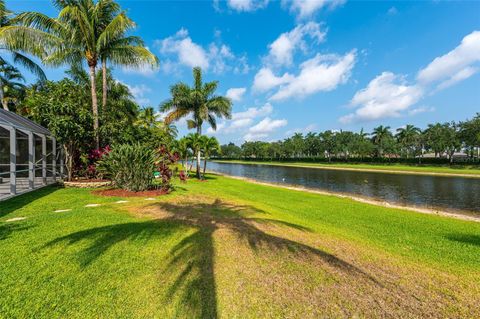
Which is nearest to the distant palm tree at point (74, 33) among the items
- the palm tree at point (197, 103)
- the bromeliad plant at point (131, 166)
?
the bromeliad plant at point (131, 166)

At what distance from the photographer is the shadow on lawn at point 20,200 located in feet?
22.8

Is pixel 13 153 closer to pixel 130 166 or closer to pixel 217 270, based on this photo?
pixel 130 166

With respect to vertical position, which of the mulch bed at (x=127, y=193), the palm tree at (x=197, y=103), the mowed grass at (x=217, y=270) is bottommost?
the mowed grass at (x=217, y=270)

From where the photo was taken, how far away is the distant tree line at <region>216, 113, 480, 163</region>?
156 ft

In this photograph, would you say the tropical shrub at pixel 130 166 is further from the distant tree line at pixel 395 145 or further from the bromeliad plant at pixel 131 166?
the distant tree line at pixel 395 145

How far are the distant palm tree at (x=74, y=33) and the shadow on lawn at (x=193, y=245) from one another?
9.64 meters

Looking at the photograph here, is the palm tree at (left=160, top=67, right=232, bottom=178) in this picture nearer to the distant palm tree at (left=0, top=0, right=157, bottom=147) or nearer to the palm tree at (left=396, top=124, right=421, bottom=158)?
the distant palm tree at (left=0, top=0, right=157, bottom=147)

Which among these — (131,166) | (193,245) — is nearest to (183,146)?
(131,166)

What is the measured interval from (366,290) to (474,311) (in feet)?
4.20

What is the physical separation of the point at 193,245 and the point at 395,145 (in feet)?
237

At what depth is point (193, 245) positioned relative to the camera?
4406 millimetres

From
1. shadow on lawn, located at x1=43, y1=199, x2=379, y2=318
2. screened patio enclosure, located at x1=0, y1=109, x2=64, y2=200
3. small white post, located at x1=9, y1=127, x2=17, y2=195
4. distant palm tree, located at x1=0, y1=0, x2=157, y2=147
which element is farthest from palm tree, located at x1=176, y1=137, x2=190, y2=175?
shadow on lawn, located at x1=43, y1=199, x2=379, y2=318

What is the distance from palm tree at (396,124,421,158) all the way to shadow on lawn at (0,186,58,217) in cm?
7395

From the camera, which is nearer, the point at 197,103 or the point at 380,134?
the point at 197,103
